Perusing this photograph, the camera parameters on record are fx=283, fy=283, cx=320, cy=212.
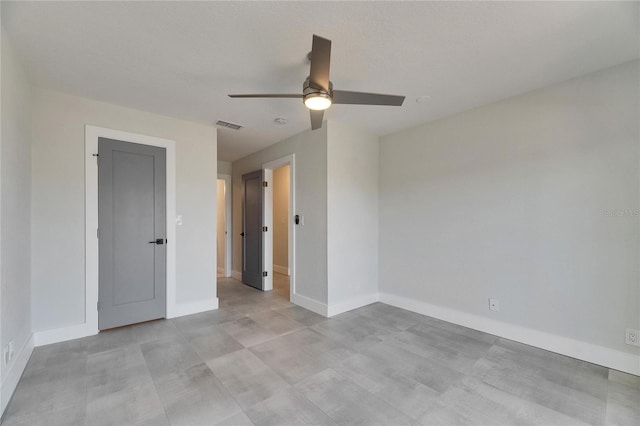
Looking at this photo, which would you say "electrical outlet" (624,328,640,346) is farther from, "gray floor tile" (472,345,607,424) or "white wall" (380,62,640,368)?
"gray floor tile" (472,345,607,424)

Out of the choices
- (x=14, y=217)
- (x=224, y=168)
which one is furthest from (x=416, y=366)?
(x=224, y=168)

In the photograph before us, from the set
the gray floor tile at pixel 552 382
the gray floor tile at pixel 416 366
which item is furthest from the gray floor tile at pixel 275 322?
the gray floor tile at pixel 552 382

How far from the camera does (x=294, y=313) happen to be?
12.6 feet

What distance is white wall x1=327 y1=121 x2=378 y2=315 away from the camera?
3805 millimetres

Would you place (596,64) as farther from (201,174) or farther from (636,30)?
(201,174)

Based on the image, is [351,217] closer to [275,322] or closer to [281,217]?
[275,322]

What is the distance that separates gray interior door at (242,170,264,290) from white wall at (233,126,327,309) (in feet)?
3.19

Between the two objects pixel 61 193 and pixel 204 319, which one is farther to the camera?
pixel 204 319

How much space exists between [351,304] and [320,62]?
125 inches

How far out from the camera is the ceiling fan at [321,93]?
1732 millimetres

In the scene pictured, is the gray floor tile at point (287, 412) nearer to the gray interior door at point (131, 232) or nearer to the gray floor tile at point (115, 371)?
the gray floor tile at point (115, 371)

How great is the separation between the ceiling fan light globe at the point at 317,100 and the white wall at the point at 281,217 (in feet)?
14.5

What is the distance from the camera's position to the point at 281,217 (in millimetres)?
6699

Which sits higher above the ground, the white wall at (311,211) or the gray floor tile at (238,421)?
the white wall at (311,211)
